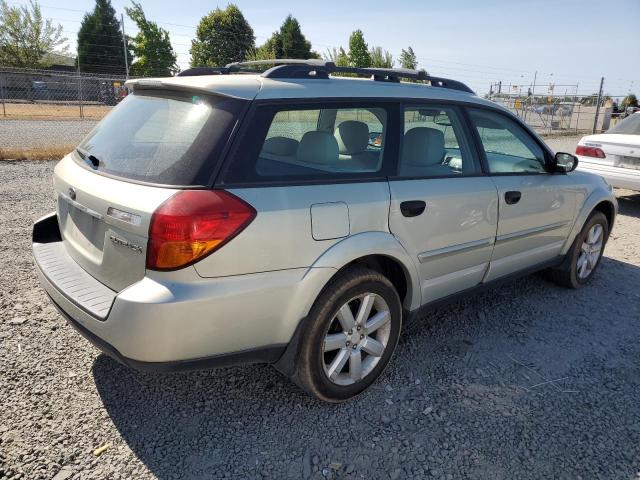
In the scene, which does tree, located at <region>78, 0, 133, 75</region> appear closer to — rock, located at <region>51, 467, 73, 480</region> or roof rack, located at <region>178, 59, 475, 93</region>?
roof rack, located at <region>178, 59, 475, 93</region>

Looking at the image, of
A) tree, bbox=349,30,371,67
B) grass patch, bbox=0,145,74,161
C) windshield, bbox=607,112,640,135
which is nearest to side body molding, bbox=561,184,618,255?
windshield, bbox=607,112,640,135

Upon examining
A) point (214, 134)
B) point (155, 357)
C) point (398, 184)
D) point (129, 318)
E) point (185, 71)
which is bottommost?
point (155, 357)

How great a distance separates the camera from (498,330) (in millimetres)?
3693

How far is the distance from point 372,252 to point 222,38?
4830cm

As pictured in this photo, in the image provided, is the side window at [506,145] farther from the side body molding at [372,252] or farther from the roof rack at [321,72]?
the side body molding at [372,252]

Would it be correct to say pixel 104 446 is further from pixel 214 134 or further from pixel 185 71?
pixel 185 71

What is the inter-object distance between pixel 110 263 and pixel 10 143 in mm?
11707

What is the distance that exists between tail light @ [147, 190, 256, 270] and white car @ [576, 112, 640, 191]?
7015 millimetres

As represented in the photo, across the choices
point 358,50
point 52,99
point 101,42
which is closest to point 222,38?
point 101,42

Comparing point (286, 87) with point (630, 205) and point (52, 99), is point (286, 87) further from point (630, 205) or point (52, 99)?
point (52, 99)

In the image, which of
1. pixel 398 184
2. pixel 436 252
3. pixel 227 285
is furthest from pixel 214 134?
pixel 436 252

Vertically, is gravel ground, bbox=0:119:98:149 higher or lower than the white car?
lower

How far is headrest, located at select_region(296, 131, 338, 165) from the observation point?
2.67 metres

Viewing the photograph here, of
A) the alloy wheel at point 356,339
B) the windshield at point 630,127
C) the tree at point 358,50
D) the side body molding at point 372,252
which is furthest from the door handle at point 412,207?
A: the tree at point 358,50
